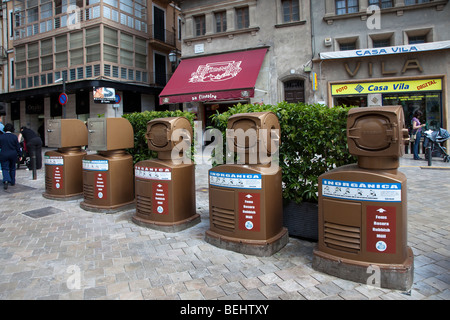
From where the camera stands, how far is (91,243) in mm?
4492

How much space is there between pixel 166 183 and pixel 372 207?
2.89m

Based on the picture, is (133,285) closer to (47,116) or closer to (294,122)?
(294,122)

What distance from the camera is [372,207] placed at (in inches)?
124

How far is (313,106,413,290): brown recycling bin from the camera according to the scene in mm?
3092

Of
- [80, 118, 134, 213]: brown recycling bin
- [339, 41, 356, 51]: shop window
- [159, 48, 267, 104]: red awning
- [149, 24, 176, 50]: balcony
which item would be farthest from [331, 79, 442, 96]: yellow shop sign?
[149, 24, 176, 50]: balcony

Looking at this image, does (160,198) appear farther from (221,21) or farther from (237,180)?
(221,21)

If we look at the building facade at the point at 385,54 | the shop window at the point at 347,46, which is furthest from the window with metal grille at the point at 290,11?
the shop window at the point at 347,46

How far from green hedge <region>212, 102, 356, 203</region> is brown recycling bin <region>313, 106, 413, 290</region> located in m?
0.82

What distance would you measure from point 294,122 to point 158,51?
22.3m

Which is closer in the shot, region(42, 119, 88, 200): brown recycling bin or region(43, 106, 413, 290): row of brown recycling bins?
region(43, 106, 413, 290): row of brown recycling bins

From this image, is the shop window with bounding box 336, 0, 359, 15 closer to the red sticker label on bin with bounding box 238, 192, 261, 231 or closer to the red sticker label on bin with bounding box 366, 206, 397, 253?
the red sticker label on bin with bounding box 238, 192, 261, 231

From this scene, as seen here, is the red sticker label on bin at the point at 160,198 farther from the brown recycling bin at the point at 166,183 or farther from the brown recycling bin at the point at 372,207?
the brown recycling bin at the point at 372,207

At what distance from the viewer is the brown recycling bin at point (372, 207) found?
3.09 meters

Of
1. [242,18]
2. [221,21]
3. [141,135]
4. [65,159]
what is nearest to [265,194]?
[141,135]
